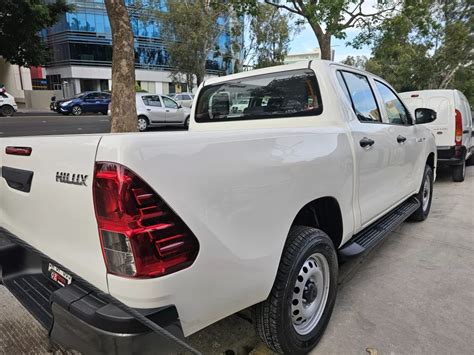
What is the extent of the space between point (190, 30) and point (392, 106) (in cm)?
2708

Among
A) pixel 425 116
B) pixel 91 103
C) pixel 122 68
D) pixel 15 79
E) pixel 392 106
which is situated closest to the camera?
pixel 392 106

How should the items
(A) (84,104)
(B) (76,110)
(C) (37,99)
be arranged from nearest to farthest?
(B) (76,110), (A) (84,104), (C) (37,99)

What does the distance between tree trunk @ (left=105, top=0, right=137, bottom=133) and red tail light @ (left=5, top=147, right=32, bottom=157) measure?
641cm

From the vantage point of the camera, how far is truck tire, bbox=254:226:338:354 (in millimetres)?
2129

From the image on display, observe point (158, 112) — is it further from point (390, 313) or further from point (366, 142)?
point (390, 313)

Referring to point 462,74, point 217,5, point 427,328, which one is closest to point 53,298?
point 427,328

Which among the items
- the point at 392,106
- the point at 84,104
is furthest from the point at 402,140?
the point at 84,104

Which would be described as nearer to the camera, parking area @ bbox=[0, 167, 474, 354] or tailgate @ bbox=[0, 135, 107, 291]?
tailgate @ bbox=[0, 135, 107, 291]

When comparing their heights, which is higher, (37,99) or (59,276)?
(37,99)

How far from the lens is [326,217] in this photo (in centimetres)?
277

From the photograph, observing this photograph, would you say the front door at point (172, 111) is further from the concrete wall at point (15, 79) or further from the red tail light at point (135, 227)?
the concrete wall at point (15, 79)

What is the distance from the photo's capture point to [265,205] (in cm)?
191

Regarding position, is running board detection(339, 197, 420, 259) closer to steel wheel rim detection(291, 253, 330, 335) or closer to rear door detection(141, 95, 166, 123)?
steel wheel rim detection(291, 253, 330, 335)

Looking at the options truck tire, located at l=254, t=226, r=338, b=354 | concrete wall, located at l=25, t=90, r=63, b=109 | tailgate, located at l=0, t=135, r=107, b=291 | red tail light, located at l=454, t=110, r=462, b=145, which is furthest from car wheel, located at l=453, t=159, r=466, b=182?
concrete wall, located at l=25, t=90, r=63, b=109
